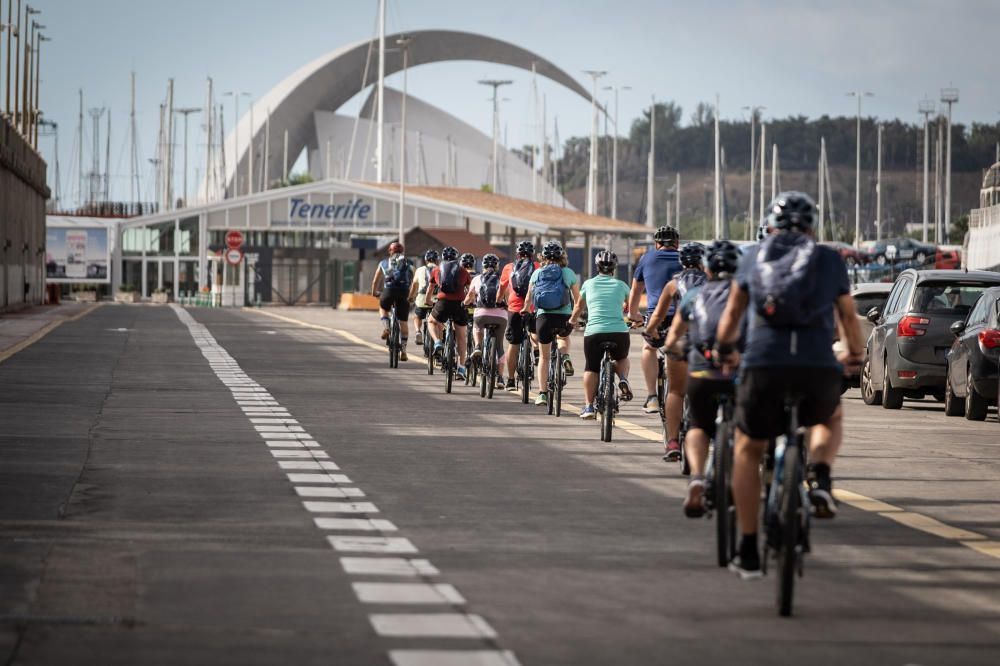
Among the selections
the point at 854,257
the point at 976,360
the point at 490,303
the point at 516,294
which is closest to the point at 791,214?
the point at 976,360

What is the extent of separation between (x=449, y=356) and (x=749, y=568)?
53.2ft

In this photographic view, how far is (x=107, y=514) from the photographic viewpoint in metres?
11.6

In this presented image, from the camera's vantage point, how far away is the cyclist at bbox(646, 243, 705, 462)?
1439 cm

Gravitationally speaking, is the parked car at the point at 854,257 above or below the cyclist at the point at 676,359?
above

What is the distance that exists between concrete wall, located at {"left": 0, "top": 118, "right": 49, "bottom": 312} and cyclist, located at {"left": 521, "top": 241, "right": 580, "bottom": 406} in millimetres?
43862

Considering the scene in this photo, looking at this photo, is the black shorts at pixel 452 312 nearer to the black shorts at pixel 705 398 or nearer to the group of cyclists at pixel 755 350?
the group of cyclists at pixel 755 350

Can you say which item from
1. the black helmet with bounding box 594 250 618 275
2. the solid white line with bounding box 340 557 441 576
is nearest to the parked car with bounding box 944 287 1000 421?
the black helmet with bounding box 594 250 618 275

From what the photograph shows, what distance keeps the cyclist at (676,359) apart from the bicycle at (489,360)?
8.70 meters

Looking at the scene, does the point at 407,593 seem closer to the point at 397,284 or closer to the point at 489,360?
the point at 489,360

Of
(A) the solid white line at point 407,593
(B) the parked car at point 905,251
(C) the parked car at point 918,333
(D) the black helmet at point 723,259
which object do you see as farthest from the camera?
(B) the parked car at point 905,251

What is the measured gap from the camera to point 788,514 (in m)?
8.58

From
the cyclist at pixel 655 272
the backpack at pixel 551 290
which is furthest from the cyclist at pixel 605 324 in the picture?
the backpack at pixel 551 290

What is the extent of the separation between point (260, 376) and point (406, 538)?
17.6 m

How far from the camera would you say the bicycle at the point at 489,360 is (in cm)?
2391
